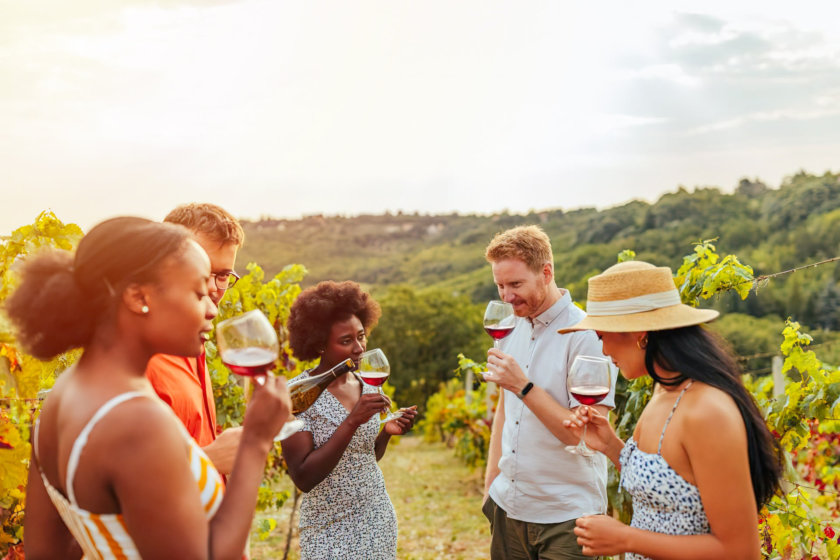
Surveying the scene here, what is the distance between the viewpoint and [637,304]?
2.45m

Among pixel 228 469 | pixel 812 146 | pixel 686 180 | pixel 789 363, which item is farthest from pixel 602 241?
pixel 228 469

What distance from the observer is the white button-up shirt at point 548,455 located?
3279 mm

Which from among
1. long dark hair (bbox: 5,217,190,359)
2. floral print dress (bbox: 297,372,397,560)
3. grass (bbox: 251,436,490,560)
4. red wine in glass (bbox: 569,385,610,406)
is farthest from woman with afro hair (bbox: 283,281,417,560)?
grass (bbox: 251,436,490,560)

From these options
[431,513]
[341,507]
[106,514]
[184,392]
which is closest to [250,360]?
[106,514]

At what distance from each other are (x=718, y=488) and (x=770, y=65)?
44.9 metres

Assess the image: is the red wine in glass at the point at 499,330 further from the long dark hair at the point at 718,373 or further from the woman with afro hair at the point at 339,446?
the long dark hair at the point at 718,373

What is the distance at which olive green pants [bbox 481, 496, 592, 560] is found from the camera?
10.5 feet

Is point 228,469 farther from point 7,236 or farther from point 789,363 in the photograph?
point 789,363

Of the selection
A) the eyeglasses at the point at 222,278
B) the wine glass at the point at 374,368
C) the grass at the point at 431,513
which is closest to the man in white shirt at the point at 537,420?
the wine glass at the point at 374,368

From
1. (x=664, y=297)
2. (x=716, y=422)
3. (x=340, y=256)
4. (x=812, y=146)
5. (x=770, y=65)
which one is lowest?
(x=340, y=256)

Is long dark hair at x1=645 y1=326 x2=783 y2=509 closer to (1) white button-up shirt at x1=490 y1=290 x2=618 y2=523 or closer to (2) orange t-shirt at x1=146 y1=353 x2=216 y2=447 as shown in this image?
(1) white button-up shirt at x1=490 y1=290 x2=618 y2=523

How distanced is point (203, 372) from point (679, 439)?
170 cm

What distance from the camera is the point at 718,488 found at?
2.09 metres

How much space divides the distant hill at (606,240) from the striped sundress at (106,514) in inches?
1011
